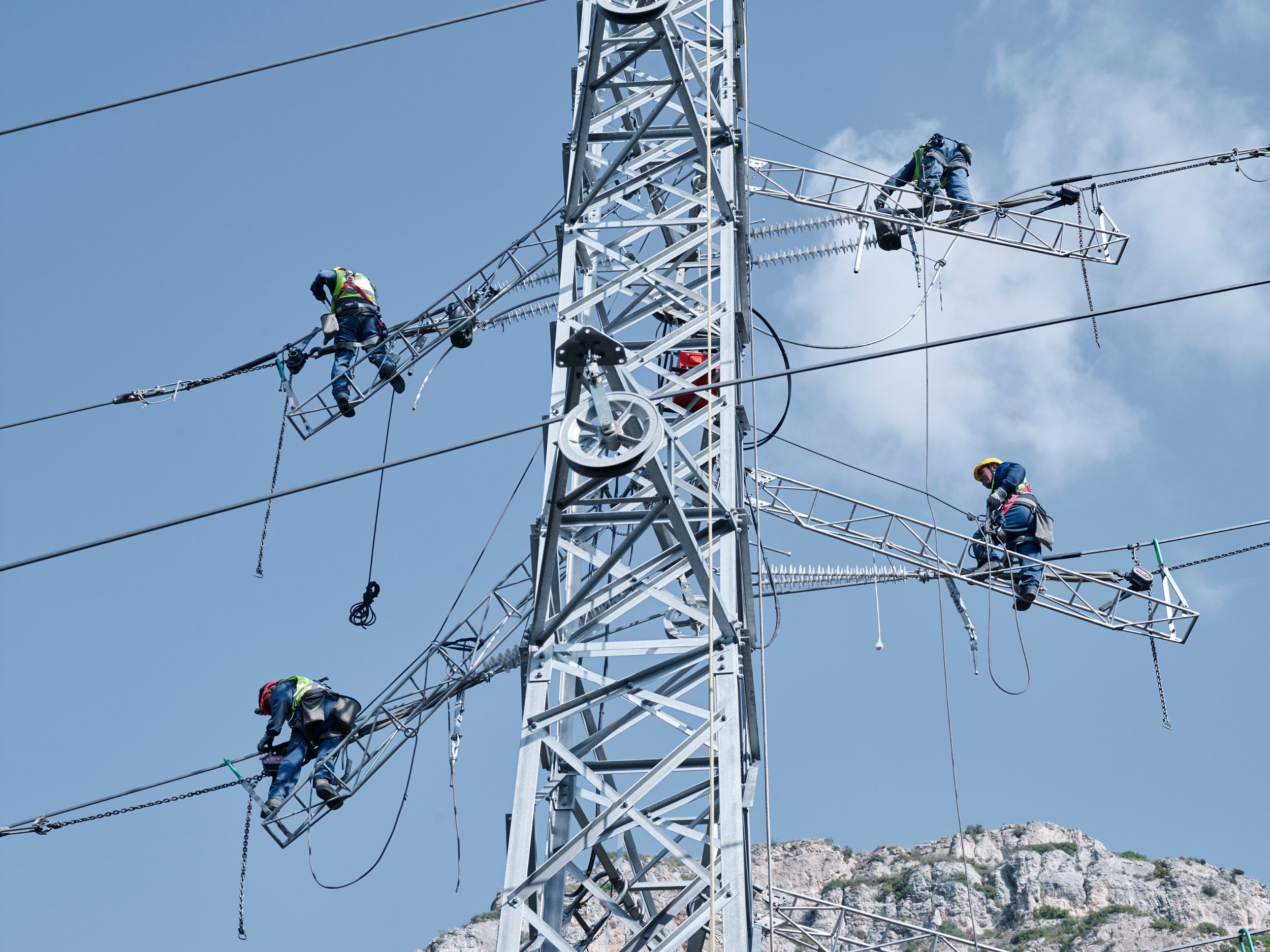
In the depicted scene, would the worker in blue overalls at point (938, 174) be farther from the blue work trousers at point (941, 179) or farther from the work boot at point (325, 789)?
the work boot at point (325, 789)

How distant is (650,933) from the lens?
828 centimetres

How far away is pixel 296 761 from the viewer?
1497 cm

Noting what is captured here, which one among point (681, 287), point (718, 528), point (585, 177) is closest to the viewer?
point (718, 528)

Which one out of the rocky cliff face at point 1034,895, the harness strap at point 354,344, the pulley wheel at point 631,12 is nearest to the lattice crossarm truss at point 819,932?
the harness strap at point 354,344

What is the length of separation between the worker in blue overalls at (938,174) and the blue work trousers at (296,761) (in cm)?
899

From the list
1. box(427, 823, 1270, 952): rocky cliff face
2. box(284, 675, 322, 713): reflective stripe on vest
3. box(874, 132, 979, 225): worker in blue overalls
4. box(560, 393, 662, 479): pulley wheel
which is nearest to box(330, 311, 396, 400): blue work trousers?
box(284, 675, 322, 713): reflective stripe on vest

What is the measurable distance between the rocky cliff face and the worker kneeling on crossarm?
1672 centimetres

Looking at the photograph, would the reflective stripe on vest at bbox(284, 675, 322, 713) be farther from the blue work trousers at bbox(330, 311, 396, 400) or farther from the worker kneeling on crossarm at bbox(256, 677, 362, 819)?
the blue work trousers at bbox(330, 311, 396, 400)

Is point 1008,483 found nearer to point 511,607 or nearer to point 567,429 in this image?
point 511,607

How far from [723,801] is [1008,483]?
9.99m

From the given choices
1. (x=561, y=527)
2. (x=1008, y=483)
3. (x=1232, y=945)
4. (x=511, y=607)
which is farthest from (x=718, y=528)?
(x=1232, y=945)

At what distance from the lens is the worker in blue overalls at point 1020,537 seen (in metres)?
16.2

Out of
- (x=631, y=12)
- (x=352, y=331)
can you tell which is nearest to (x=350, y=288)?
(x=352, y=331)

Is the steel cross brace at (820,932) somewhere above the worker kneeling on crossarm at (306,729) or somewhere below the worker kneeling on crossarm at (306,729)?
below
